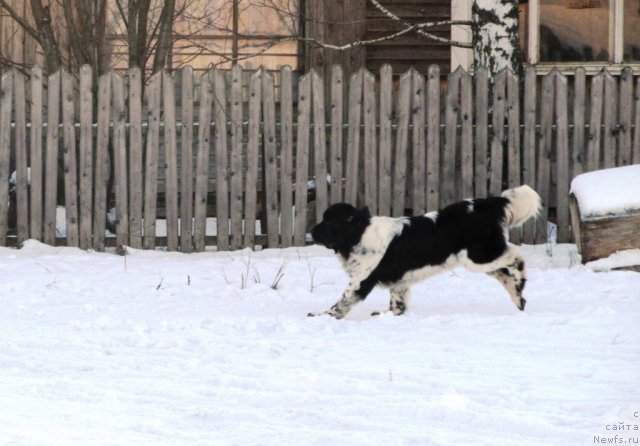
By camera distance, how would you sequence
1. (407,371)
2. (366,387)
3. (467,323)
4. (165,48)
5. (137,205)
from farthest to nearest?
(165,48) → (137,205) → (467,323) → (407,371) → (366,387)

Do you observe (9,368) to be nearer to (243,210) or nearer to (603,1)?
(243,210)

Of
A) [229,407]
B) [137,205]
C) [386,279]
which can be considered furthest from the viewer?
[137,205]

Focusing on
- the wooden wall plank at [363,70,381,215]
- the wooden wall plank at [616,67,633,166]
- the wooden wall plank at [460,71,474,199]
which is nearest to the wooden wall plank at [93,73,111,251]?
the wooden wall plank at [363,70,381,215]

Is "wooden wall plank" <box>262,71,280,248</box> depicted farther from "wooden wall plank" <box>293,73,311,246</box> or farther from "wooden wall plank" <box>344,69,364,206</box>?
"wooden wall plank" <box>344,69,364,206</box>

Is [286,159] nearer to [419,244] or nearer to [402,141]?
[402,141]

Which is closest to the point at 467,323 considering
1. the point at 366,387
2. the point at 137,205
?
the point at 366,387

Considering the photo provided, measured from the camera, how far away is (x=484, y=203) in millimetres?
7109

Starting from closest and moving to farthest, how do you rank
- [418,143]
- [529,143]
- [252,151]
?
[252,151] → [418,143] → [529,143]

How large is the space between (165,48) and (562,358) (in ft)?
23.1

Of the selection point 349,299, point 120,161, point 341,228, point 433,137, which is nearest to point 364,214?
point 341,228

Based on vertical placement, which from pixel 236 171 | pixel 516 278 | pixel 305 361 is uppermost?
pixel 236 171

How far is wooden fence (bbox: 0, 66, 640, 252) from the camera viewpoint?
33.1 feet

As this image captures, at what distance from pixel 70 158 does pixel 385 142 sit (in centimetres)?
289

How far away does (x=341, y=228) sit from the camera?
698 centimetres
